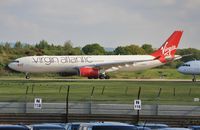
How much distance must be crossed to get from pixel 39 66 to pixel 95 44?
66409 millimetres

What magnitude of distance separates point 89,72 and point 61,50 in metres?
47.2

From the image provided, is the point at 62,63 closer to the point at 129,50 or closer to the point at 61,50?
the point at 61,50

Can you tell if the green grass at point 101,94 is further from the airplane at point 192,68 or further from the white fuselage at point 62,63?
the airplane at point 192,68

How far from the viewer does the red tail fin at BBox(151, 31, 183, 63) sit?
3707 inches

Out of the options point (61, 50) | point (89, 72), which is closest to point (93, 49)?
point (61, 50)

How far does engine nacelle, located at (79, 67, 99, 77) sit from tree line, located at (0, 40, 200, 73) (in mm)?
21651

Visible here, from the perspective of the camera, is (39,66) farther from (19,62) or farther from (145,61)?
(145,61)

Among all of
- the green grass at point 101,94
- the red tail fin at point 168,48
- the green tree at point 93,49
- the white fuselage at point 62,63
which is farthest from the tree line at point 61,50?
the green grass at point 101,94

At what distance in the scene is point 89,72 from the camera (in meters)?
84.4

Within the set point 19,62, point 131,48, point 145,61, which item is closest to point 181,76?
A: point 145,61

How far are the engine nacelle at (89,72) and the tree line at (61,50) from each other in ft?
71.0

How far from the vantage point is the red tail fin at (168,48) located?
309 feet

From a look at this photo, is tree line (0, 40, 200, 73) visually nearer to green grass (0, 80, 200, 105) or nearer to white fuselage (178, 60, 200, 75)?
white fuselage (178, 60, 200, 75)

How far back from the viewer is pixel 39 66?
8475cm
